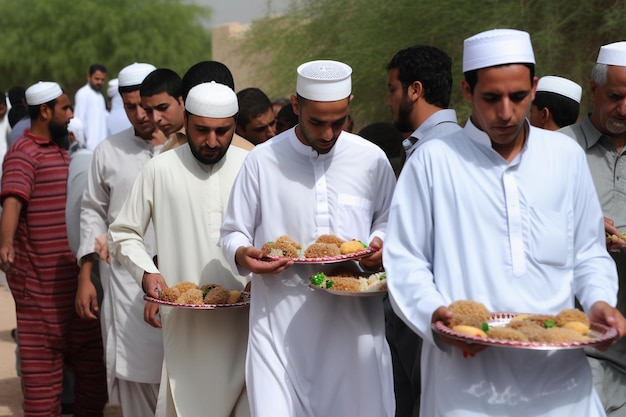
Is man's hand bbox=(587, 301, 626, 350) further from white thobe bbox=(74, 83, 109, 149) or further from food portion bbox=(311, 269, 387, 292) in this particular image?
white thobe bbox=(74, 83, 109, 149)

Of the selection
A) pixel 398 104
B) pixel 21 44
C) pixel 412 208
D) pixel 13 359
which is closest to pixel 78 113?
pixel 13 359

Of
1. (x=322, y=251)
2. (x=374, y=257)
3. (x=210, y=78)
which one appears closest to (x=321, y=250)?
(x=322, y=251)

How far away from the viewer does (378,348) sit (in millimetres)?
5539

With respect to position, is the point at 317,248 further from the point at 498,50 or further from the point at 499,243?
the point at 498,50

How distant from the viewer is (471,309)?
13.2 feet

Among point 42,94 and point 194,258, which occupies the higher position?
point 42,94

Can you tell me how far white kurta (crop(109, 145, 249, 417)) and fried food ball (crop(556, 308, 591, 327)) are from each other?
2535mm

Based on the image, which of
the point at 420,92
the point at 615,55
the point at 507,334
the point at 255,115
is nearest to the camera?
the point at 507,334

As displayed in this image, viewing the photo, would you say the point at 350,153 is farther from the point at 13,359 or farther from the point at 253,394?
the point at 13,359

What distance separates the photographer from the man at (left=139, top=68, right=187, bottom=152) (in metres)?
7.13

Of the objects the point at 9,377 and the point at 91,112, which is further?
the point at 91,112

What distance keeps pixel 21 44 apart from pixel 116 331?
1662 inches

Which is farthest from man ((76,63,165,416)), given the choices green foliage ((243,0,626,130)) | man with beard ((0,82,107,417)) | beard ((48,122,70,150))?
green foliage ((243,0,626,130))

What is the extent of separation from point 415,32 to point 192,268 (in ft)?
36.3
